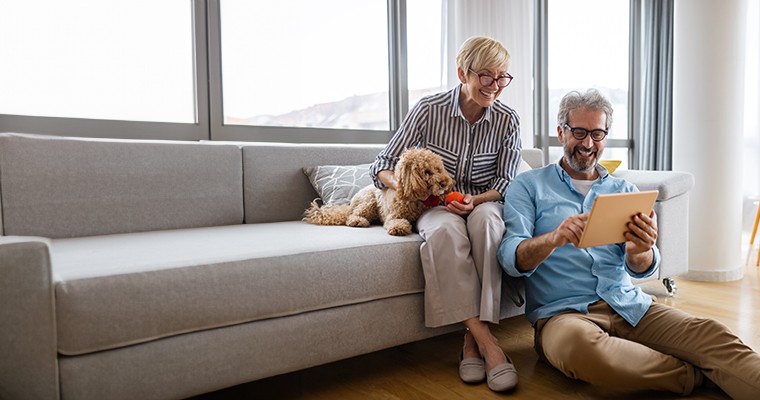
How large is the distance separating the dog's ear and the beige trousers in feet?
0.52

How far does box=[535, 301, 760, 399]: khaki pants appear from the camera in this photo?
1.33m

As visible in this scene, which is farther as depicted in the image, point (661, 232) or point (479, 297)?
point (661, 232)

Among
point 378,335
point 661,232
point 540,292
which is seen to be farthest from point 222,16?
point 661,232

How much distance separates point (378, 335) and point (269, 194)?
3.04 ft

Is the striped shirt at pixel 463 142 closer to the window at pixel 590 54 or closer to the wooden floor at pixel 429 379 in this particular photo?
the wooden floor at pixel 429 379

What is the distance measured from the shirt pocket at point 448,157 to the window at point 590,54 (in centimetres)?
263

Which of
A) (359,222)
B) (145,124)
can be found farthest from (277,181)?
(145,124)

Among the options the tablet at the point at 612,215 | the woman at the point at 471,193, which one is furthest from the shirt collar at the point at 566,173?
the tablet at the point at 612,215

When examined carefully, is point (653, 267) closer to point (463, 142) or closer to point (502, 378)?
point (502, 378)

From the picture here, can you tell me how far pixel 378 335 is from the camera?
1606mm

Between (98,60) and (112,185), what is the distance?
33.2 inches

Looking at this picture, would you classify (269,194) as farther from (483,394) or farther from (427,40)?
(427,40)

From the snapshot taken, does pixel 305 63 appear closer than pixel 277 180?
No

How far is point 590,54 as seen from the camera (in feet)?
15.1
